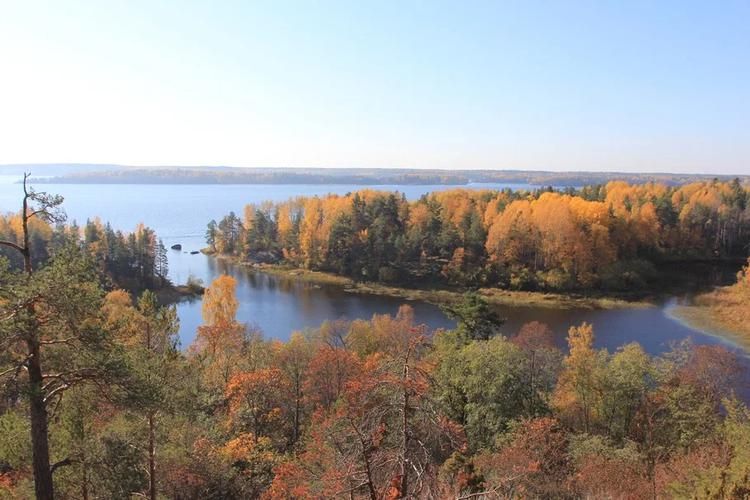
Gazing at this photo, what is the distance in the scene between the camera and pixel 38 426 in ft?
19.7

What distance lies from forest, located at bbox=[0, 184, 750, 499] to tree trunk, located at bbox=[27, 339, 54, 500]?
0.06 ft

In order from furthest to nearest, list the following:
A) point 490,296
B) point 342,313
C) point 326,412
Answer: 1. point 490,296
2. point 342,313
3. point 326,412

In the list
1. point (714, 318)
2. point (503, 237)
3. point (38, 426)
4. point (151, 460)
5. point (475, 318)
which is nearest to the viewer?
point (38, 426)

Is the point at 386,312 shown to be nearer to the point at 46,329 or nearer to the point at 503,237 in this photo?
the point at 503,237

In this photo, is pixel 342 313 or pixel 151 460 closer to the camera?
pixel 151 460

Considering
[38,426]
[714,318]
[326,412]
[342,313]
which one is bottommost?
[342,313]

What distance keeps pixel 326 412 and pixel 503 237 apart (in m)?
31.8

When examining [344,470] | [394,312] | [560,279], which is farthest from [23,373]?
[560,279]

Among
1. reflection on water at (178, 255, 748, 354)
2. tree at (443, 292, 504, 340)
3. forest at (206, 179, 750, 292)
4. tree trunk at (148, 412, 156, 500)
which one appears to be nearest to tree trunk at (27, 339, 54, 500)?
tree trunk at (148, 412, 156, 500)

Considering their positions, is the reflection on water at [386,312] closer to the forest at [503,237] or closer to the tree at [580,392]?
the forest at [503,237]

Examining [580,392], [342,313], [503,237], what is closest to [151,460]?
[580,392]

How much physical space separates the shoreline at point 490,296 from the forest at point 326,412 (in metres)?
16.2

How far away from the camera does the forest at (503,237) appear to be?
135ft

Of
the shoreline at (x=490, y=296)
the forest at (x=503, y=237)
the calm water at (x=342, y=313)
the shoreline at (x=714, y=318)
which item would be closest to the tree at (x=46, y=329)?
the calm water at (x=342, y=313)
